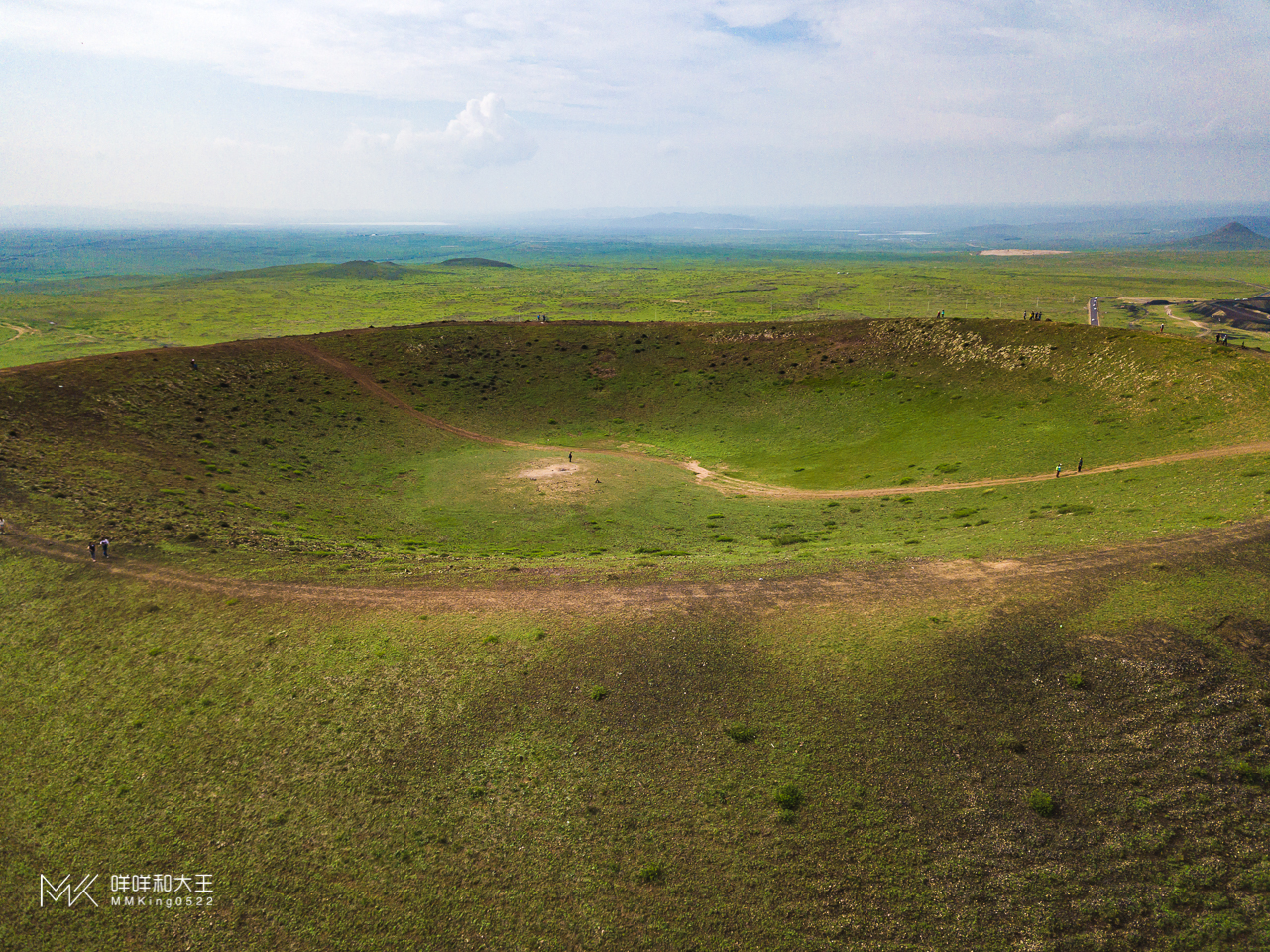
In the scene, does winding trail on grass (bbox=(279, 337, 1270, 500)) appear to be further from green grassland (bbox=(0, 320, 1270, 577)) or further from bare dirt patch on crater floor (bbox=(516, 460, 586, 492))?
bare dirt patch on crater floor (bbox=(516, 460, 586, 492))

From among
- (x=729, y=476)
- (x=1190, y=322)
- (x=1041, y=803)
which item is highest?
(x=1190, y=322)

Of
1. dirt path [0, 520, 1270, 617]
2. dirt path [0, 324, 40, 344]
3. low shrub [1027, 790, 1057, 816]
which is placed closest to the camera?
low shrub [1027, 790, 1057, 816]

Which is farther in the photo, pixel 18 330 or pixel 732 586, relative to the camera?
pixel 18 330

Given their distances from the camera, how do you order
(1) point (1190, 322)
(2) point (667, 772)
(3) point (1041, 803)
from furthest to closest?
(1) point (1190, 322), (2) point (667, 772), (3) point (1041, 803)

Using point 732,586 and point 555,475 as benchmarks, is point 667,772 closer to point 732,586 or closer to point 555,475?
point 732,586

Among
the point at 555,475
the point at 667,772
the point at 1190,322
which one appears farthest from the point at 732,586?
the point at 1190,322

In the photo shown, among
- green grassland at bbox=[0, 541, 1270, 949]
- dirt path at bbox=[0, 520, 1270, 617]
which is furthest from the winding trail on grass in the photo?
green grassland at bbox=[0, 541, 1270, 949]
